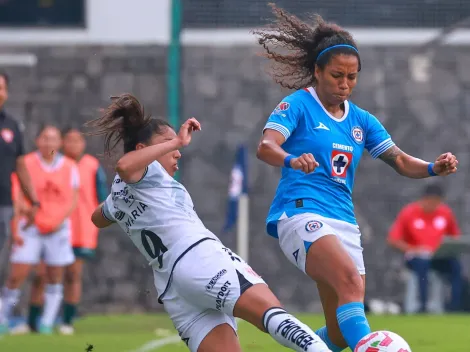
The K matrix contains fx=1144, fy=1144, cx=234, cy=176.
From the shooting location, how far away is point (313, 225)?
623 cm

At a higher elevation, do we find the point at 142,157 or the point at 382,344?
the point at 142,157

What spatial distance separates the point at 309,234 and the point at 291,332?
3.83ft

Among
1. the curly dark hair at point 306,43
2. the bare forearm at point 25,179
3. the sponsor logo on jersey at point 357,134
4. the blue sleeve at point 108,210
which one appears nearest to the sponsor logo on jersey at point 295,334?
the blue sleeve at point 108,210

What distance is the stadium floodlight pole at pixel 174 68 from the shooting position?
602 inches

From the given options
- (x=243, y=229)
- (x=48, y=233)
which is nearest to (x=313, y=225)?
(x=48, y=233)

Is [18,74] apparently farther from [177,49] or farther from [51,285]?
[51,285]

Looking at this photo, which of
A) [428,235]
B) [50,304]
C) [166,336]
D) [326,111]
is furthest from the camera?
[428,235]

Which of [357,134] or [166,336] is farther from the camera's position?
[166,336]

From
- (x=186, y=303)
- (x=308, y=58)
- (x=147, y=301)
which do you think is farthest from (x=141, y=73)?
(x=186, y=303)

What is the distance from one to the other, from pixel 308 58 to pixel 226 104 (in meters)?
8.83

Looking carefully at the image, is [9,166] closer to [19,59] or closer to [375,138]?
[375,138]

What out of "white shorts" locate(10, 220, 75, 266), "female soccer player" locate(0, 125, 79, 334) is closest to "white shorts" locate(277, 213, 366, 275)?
"female soccer player" locate(0, 125, 79, 334)

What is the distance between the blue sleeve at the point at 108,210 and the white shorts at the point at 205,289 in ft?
1.94

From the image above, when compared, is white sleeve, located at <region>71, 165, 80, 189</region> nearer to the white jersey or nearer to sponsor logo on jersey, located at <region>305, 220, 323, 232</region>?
sponsor logo on jersey, located at <region>305, 220, 323, 232</region>
